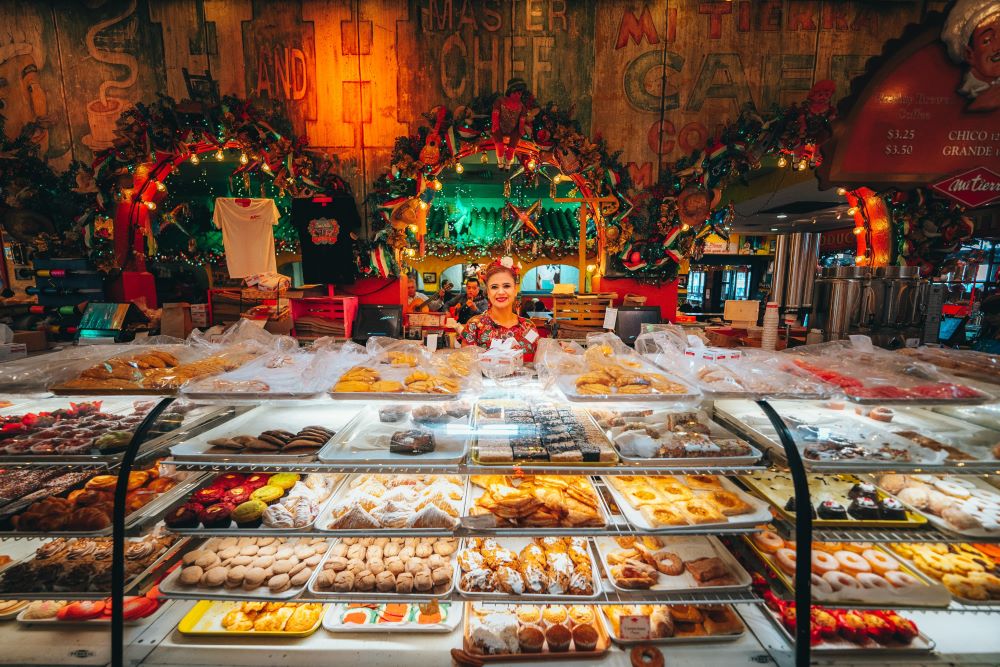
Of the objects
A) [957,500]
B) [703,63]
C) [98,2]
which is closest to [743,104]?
[703,63]

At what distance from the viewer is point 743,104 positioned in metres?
5.89

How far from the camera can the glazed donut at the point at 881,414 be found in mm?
2360

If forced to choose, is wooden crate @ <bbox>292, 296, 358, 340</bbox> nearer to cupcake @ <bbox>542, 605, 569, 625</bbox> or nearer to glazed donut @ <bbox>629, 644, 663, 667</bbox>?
cupcake @ <bbox>542, 605, 569, 625</bbox>

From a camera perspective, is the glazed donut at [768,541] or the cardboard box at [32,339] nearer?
the glazed donut at [768,541]

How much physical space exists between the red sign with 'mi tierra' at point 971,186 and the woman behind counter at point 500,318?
19.1 ft

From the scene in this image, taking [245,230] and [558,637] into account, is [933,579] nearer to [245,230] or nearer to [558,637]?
[558,637]

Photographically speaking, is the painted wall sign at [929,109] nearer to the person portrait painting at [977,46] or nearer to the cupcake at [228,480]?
the person portrait painting at [977,46]

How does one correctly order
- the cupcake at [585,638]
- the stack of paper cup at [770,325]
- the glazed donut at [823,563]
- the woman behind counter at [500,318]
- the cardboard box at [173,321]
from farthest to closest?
the cardboard box at [173,321] < the stack of paper cup at [770,325] < the woman behind counter at [500,318] < the glazed donut at [823,563] < the cupcake at [585,638]

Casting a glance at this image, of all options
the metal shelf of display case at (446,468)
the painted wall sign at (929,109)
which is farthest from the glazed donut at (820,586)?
the painted wall sign at (929,109)

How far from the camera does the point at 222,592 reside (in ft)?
6.77

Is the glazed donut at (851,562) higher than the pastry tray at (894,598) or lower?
higher

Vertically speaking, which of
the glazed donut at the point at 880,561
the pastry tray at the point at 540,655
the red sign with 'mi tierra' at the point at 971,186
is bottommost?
the pastry tray at the point at 540,655

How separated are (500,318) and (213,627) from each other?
123 inches

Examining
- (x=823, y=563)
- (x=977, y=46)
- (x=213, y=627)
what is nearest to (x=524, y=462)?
(x=823, y=563)
